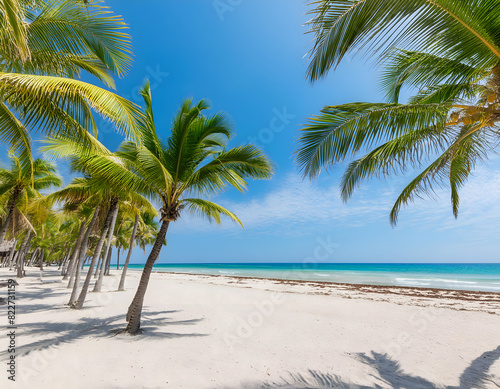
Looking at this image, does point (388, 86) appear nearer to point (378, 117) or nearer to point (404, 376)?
point (378, 117)

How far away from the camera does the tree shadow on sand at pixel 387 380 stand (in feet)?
12.5

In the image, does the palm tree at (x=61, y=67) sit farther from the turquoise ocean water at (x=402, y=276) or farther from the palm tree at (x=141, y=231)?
the turquoise ocean water at (x=402, y=276)

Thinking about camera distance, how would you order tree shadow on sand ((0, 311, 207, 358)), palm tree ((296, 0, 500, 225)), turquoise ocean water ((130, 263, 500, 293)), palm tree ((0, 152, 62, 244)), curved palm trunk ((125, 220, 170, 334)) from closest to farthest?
palm tree ((296, 0, 500, 225)) < tree shadow on sand ((0, 311, 207, 358)) < curved palm trunk ((125, 220, 170, 334)) < palm tree ((0, 152, 62, 244)) < turquoise ocean water ((130, 263, 500, 293))

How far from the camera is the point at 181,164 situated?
20.3 ft

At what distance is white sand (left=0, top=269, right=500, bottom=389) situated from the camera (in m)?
3.88

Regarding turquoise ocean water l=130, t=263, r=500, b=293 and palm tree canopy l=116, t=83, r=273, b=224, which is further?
turquoise ocean water l=130, t=263, r=500, b=293

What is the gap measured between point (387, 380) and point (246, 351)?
2527 mm

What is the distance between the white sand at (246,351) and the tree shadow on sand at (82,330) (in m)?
0.02

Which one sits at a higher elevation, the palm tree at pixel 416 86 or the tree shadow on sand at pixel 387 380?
the palm tree at pixel 416 86

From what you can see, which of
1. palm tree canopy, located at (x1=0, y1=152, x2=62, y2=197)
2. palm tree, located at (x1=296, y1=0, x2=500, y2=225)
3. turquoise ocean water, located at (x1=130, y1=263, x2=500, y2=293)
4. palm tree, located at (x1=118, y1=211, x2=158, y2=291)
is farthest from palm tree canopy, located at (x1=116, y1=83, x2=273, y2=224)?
turquoise ocean water, located at (x1=130, y1=263, x2=500, y2=293)

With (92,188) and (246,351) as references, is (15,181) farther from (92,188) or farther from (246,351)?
(246,351)

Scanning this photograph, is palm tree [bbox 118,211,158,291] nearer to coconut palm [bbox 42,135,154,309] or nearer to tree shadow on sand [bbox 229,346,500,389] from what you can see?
coconut palm [bbox 42,135,154,309]

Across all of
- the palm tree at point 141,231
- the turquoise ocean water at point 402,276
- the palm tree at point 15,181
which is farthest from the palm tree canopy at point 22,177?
the turquoise ocean water at point 402,276

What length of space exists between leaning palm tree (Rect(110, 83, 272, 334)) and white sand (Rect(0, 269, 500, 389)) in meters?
1.26
